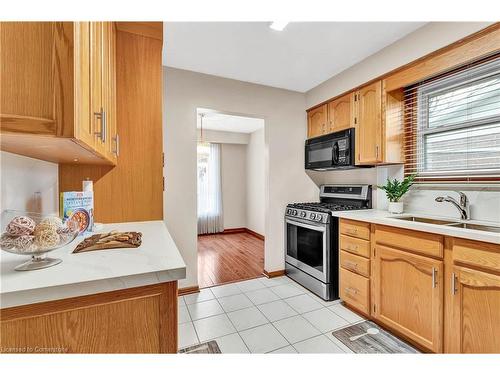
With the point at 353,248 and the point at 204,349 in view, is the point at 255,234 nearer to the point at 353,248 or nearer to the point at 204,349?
the point at 353,248

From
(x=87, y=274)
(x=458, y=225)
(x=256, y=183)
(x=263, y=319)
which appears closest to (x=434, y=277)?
(x=458, y=225)

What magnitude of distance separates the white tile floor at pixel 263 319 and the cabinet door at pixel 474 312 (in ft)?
2.23

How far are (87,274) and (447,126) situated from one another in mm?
2557

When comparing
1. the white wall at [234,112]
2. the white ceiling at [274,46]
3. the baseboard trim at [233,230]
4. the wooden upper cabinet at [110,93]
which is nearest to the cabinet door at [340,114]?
the white ceiling at [274,46]

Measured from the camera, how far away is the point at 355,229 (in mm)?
2111

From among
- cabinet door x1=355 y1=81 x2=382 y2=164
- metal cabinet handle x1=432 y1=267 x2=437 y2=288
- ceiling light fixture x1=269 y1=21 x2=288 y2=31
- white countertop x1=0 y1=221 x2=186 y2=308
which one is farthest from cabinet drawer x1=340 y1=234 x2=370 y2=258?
ceiling light fixture x1=269 y1=21 x2=288 y2=31

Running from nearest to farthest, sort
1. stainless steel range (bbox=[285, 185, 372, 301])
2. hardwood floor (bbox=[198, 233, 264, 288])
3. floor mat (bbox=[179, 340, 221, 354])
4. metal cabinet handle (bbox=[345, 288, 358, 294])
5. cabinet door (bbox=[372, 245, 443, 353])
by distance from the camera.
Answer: cabinet door (bbox=[372, 245, 443, 353]) < floor mat (bbox=[179, 340, 221, 354]) < metal cabinet handle (bbox=[345, 288, 358, 294]) < stainless steel range (bbox=[285, 185, 372, 301]) < hardwood floor (bbox=[198, 233, 264, 288])

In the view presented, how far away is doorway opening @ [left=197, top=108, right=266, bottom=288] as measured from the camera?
4832 millimetres

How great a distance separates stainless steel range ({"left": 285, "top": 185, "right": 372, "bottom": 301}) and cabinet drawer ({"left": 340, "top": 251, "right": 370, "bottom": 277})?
120 mm

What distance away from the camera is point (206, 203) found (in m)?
5.41

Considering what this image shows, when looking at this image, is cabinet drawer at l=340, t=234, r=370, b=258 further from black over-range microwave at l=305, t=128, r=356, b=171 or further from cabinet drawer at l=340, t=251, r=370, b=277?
black over-range microwave at l=305, t=128, r=356, b=171

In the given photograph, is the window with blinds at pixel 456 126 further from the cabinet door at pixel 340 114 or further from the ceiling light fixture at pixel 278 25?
the ceiling light fixture at pixel 278 25

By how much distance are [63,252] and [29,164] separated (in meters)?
0.57

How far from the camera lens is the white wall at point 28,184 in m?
0.92
